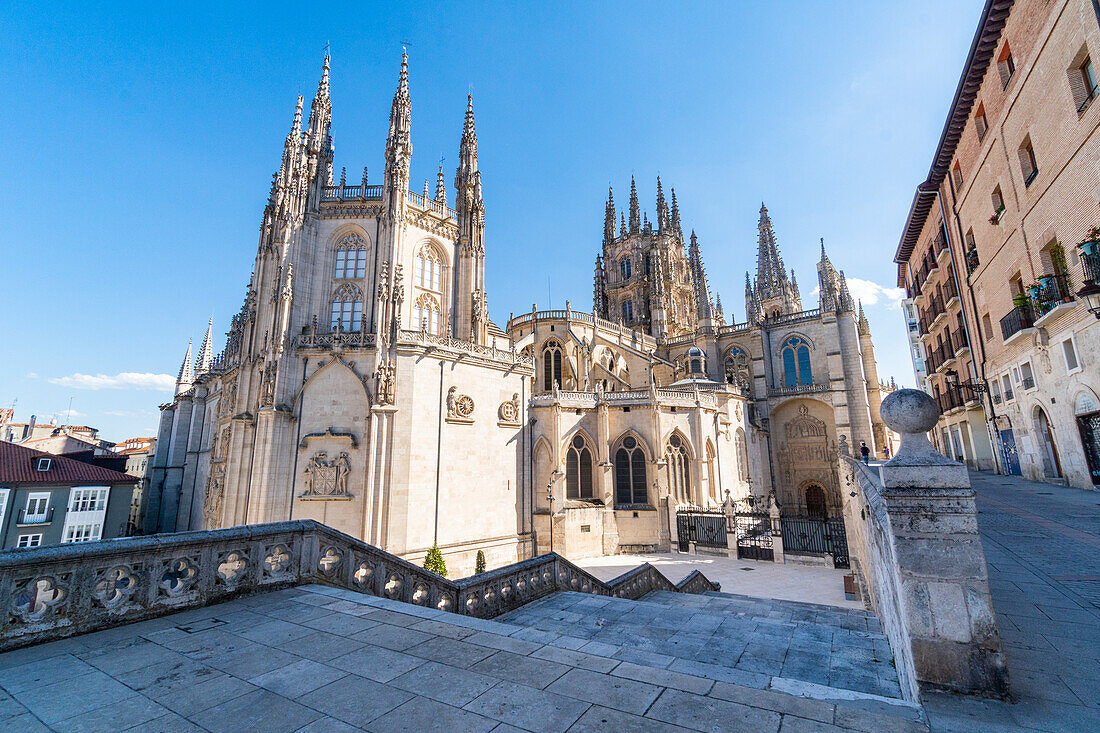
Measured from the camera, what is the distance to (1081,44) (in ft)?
36.0

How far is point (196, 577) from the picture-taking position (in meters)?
5.55

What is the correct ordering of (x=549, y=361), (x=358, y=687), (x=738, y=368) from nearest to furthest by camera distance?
(x=358, y=687) < (x=549, y=361) < (x=738, y=368)

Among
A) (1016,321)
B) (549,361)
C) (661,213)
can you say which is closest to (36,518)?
(549,361)

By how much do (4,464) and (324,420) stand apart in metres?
23.1

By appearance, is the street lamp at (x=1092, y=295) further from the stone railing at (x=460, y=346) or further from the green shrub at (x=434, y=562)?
the green shrub at (x=434, y=562)

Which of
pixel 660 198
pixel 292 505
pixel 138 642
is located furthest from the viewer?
pixel 660 198

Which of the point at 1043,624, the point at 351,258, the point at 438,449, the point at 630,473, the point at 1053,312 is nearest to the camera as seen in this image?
the point at 1043,624

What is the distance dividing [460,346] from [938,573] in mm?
21482

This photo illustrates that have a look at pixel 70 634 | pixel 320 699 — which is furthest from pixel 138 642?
pixel 320 699

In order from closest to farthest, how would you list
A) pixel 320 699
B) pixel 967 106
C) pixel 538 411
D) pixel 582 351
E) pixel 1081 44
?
pixel 320 699 < pixel 1081 44 < pixel 967 106 < pixel 538 411 < pixel 582 351

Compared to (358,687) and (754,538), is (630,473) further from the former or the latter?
(358,687)

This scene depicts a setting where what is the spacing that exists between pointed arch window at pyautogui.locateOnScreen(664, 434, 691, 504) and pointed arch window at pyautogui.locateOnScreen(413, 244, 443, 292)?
1630 cm

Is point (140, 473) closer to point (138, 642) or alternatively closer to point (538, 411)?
point (538, 411)

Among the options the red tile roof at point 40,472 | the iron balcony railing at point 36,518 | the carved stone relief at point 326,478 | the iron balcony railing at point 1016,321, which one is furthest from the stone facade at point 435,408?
the iron balcony railing at point 1016,321
